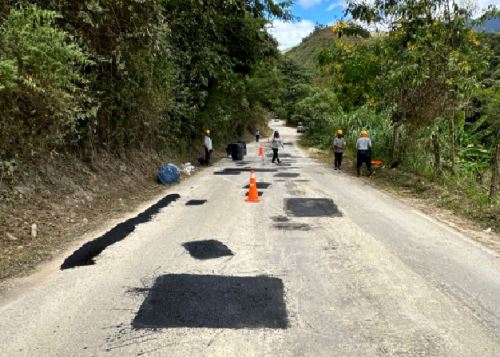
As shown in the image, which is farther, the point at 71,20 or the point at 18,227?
the point at 71,20

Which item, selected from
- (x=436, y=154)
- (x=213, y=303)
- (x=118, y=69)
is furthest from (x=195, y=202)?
(x=436, y=154)

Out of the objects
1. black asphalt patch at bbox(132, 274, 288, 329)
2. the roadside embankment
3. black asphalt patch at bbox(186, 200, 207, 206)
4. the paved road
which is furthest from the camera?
black asphalt patch at bbox(186, 200, 207, 206)

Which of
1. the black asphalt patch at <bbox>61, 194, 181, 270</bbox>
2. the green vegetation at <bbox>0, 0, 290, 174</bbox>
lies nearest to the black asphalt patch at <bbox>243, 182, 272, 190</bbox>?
the black asphalt patch at <bbox>61, 194, 181, 270</bbox>

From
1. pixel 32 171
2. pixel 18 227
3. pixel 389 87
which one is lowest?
pixel 18 227

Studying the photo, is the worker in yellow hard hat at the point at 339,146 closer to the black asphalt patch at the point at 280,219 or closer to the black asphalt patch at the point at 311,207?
the black asphalt patch at the point at 311,207

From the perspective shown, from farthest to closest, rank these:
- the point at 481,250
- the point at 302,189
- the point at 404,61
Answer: the point at 404,61, the point at 302,189, the point at 481,250

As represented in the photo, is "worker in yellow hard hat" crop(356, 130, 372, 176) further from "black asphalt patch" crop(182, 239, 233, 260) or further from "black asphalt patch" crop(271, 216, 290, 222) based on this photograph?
"black asphalt patch" crop(182, 239, 233, 260)

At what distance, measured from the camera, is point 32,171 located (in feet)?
27.7

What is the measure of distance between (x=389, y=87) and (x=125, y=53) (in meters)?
8.46

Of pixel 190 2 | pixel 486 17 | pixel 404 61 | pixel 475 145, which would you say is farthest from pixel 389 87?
pixel 190 2

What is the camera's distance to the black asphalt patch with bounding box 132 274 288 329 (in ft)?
13.3

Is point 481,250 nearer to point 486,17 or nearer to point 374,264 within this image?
point 374,264

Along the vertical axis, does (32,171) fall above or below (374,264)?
above

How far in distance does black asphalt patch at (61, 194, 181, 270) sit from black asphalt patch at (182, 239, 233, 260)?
4.15 ft
